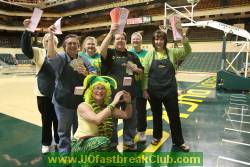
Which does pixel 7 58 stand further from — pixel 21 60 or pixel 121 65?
pixel 121 65

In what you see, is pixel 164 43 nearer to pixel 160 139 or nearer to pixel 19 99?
pixel 160 139

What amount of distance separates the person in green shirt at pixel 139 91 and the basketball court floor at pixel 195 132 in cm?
21

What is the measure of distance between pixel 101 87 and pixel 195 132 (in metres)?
2.33

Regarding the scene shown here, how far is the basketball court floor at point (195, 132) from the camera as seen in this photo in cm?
270

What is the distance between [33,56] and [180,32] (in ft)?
5.71

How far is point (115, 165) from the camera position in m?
2.09

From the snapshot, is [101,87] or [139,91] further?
[139,91]

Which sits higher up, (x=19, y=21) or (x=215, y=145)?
(x=19, y=21)

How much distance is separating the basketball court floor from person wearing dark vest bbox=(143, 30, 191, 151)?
1.33 feet

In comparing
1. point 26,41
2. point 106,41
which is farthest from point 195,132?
point 26,41

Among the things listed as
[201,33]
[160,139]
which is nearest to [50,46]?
[160,139]

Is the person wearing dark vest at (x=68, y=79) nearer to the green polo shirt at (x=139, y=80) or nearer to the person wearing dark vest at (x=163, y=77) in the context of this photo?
the green polo shirt at (x=139, y=80)

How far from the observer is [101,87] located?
1.88m

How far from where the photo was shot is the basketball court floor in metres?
2.70
